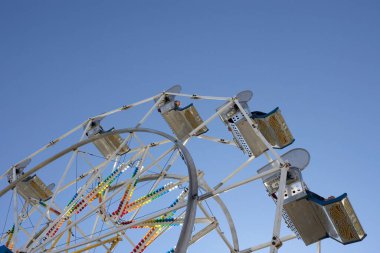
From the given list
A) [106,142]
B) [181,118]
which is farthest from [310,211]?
[106,142]

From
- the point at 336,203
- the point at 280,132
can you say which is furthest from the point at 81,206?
the point at 336,203

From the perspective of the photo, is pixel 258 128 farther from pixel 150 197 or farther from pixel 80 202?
pixel 80 202

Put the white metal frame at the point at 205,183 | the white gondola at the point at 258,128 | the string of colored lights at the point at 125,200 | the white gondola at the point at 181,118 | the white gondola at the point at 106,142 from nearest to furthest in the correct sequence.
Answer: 1. the white metal frame at the point at 205,183
2. the white gondola at the point at 258,128
3. the string of colored lights at the point at 125,200
4. the white gondola at the point at 181,118
5. the white gondola at the point at 106,142

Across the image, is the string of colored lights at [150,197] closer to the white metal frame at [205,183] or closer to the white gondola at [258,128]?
the white metal frame at [205,183]

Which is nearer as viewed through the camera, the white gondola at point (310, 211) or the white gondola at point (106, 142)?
the white gondola at point (310, 211)

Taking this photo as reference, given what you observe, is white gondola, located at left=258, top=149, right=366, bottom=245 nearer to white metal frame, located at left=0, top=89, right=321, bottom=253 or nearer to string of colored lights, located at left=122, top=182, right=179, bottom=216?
white metal frame, located at left=0, top=89, right=321, bottom=253

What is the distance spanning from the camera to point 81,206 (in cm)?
1445

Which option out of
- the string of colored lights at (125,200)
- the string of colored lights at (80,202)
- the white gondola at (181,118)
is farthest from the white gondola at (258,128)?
the string of colored lights at (80,202)

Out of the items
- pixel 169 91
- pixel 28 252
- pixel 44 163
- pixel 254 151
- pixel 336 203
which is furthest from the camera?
pixel 169 91

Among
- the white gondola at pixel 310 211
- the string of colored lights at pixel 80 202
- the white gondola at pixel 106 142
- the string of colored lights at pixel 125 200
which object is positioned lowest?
the white gondola at pixel 310 211

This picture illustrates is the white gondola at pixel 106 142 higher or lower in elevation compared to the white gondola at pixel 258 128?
higher

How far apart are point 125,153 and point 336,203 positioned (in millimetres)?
9087

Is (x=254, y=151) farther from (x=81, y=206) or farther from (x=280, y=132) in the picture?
(x=81, y=206)

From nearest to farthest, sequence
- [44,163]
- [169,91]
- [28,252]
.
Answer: [28,252] < [44,163] < [169,91]
